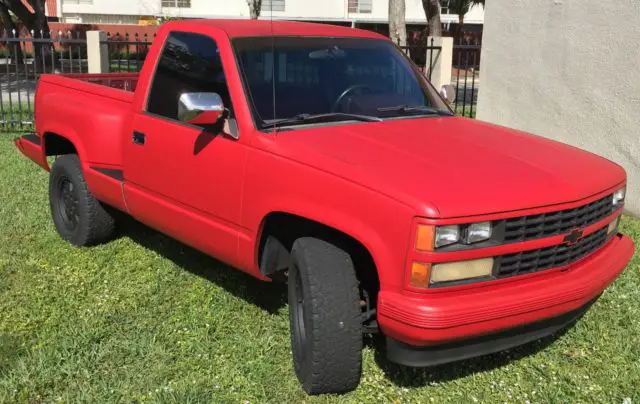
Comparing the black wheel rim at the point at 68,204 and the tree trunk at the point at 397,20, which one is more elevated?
the tree trunk at the point at 397,20

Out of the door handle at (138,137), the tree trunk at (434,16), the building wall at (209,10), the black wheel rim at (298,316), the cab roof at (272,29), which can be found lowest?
the black wheel rim at (298,316)

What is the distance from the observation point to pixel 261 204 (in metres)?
3.52

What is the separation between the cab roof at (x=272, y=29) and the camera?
4.15 m

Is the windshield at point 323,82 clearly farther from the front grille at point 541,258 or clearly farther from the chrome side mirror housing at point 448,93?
the front grille at point 541,258

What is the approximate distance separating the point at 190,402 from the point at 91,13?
131 ft

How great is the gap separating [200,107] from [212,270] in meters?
1.82

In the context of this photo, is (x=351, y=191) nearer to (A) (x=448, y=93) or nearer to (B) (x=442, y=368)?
(B) (x=442, y=368)

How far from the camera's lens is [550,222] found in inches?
122

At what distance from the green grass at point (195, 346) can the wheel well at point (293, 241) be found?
528mm

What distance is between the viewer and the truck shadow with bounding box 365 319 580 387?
3.64 m

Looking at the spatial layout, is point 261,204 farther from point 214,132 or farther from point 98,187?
point 98,187

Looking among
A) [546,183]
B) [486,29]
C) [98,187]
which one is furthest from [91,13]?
[546,183]

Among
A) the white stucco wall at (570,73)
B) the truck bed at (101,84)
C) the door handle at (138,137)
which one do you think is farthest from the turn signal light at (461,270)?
the white stucco wall at (570,73)

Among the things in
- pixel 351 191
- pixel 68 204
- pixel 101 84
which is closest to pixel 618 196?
pixel 351 191
